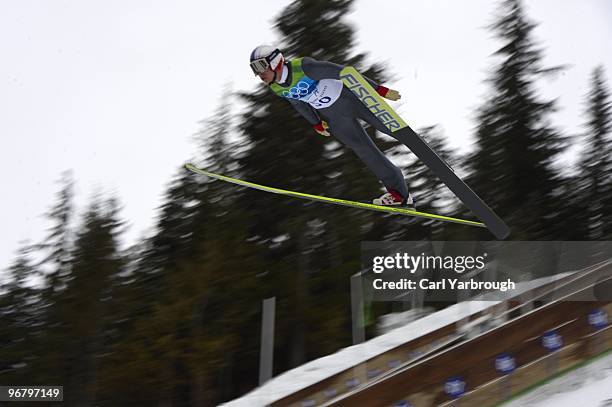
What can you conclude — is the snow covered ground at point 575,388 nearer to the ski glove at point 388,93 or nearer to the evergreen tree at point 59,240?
the ski glove at point 388,93

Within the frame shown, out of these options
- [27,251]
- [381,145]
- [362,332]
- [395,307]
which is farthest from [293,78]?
[27,251]

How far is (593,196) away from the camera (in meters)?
24.6

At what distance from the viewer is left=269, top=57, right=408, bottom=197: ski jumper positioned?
719cm

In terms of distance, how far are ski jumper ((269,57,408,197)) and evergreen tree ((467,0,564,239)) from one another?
52.5 feet

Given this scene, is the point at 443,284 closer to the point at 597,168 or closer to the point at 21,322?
the point at 597,168

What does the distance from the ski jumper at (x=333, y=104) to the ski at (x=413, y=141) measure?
11cm

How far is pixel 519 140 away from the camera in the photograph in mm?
23469

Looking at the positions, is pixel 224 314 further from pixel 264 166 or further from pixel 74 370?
pixel 74 370

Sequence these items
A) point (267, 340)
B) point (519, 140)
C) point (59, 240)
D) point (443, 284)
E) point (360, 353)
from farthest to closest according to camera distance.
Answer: point (59, 240)
point (519, 140)
point (443, 284)
point (360, 353)
point (267, 340)

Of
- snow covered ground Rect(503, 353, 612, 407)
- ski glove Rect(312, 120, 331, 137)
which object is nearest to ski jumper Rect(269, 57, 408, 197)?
ski glove Rect(312, 120, 331, 137)

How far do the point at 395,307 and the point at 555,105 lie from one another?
15381mm

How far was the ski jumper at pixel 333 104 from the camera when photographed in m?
7.19

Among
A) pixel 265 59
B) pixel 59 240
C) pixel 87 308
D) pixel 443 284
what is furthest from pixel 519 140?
pixel 59 240

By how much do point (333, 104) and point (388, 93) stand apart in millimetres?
706
